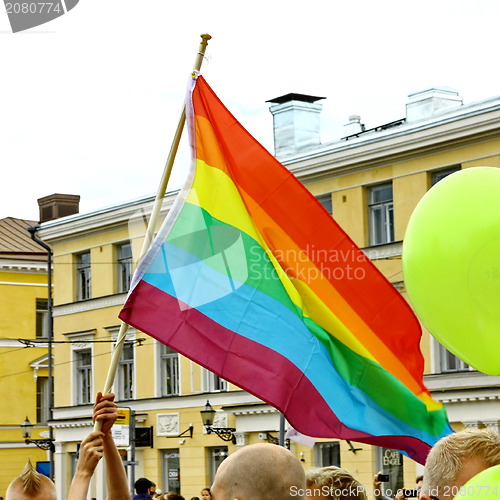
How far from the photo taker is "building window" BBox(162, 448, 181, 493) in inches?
1481

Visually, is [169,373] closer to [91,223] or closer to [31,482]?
[91,223]

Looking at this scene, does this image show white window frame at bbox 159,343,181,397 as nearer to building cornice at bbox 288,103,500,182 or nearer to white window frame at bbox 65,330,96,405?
white window frame at bbox 65,330,96,405

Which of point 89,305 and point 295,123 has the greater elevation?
point 295,123

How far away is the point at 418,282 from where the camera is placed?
6605 mm

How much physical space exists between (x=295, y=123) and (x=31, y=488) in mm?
32027

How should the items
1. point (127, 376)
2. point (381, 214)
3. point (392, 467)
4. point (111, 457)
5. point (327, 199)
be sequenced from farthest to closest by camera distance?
point (127, 376) → point (327, 199) → point (381, 214) → point (392, 467) → point (111, 457)

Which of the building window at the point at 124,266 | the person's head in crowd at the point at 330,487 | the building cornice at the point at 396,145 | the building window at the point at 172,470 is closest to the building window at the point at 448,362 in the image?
the building cornice at the point at 396,145

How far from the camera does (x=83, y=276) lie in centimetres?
4122

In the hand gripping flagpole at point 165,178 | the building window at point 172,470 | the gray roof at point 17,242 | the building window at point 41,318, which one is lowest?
the building window at point 172,470

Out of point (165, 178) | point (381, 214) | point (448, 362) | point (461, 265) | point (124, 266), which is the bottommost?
point (461, 265)

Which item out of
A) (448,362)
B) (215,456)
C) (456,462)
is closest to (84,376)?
(215,456)

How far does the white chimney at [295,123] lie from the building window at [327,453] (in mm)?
8227

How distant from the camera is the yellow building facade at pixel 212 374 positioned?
3005cm

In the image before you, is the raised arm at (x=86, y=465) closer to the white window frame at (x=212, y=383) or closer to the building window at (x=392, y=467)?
the building window at (x=392, y=467)
